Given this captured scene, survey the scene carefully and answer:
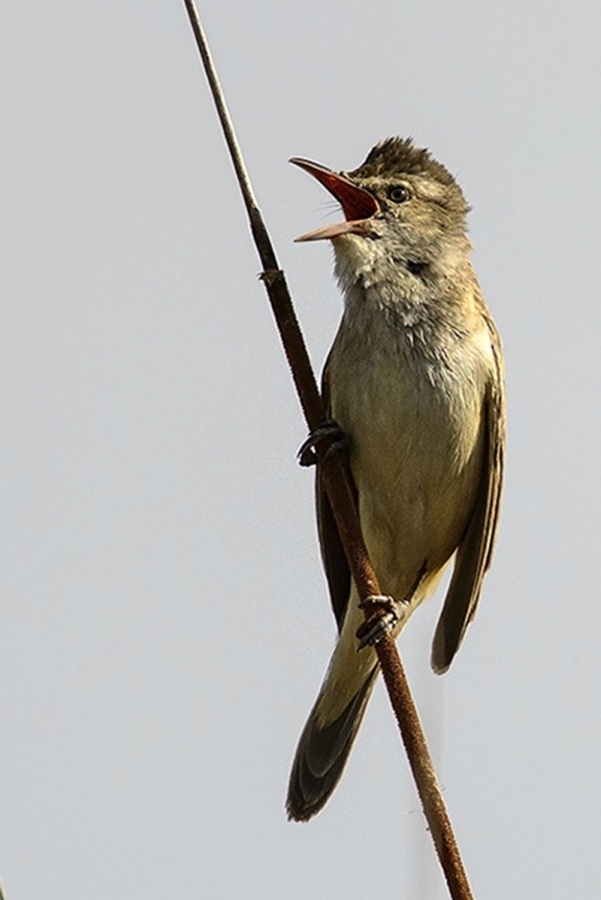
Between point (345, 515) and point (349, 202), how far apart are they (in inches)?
79.8

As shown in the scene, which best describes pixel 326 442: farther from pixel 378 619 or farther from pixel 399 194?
pixel 399 194

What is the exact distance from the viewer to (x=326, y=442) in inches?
148

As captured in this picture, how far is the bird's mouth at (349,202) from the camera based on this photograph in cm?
410

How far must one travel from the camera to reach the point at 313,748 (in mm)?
4562

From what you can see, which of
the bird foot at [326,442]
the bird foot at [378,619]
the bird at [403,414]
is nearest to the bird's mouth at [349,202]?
the bird at [403,414]

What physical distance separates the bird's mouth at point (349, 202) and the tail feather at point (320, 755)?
4.58 feet

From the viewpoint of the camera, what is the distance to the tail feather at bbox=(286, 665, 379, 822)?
4.27 metres

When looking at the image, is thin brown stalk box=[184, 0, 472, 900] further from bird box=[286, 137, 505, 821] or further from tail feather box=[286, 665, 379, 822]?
tail feather box=[286, 665, 379, 822]

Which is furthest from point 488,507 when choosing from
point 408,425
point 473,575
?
point 408,425

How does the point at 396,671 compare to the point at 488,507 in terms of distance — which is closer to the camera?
the point at 396,671

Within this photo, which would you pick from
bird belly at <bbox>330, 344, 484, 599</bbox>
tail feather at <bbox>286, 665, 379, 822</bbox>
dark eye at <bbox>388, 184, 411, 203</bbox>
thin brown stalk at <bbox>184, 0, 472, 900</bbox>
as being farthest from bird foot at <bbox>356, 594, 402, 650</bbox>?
dark eye at <bbox>388, 184, 411, 203</bbox>

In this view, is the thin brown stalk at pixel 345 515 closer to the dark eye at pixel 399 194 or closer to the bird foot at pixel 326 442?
the bird foot at pixel 326 442

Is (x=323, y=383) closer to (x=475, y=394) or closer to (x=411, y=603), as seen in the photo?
(x=475, y=394)

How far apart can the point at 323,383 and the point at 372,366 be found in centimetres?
29
